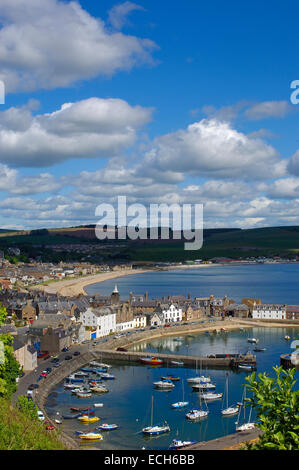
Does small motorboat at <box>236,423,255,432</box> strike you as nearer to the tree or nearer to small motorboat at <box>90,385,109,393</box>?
small motorboat at <box>90,385,109,393</box>

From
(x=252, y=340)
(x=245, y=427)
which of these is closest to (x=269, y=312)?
(x=252, y=340)

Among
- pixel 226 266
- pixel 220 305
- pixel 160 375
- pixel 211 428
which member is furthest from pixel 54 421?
pixel 226 266

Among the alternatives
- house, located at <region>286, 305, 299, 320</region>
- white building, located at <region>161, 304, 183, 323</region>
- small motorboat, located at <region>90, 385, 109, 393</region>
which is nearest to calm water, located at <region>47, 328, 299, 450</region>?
small motorboat, located at <region>90, 385, 109, 393</region>

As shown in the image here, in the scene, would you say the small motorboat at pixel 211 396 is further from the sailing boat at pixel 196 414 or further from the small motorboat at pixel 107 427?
the small motorboat at pixel 107 427

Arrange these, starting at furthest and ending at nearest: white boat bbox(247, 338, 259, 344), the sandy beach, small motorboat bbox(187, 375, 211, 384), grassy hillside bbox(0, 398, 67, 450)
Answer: the sandy beach, white boat bbox(247, 338, 259, 344), small motorboat bbox(187, 375, 211, 384), grassy hillside bbox(0, 398, 67, 450)

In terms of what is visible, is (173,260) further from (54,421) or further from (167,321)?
(54,421)

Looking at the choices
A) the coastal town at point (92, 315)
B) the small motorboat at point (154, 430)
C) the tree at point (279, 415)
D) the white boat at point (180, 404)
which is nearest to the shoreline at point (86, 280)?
the coastal town at point (92, 315)

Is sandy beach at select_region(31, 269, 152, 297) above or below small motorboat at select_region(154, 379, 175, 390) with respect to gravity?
below
